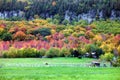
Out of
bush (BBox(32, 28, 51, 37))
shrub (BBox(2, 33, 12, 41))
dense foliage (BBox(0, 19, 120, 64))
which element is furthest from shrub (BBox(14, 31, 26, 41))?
bush (BBox(32, 28, 51, 37))

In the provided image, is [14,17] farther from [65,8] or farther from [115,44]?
[115,44]

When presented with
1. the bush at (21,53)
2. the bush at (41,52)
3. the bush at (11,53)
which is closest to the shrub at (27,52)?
the bush at (21,53)

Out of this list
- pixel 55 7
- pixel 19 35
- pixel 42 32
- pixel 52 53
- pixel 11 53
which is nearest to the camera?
pixel 11 53

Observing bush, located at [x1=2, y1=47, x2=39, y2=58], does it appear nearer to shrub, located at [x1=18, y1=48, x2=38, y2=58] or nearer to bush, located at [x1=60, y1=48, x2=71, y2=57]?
shrub, located at [x1=18, y1=48, x2=38, y2=58]

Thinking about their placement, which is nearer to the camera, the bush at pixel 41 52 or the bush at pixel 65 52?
the bush at pixel 65 52

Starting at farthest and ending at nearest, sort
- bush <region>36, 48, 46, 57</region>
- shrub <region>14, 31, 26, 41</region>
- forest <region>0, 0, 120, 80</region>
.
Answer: shrub <region>14, 31, 26, 41</region>
bush <region>36, 48, 46, 57</region>
forest <region>0, 0, 120, 80</region>

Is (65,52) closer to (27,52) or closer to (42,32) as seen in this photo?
(27,52)

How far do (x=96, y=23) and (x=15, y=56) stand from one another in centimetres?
3633

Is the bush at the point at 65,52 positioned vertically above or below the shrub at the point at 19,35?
below

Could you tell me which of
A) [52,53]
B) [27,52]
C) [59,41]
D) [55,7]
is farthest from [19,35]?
[55,7]

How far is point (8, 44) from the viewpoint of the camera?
186ft

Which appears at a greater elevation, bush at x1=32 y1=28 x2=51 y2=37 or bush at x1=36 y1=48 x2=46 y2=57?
bush at x1=32 y1=28 x2=51 y2=37

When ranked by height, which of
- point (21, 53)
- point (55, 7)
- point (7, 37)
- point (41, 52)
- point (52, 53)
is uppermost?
point (55, 7)

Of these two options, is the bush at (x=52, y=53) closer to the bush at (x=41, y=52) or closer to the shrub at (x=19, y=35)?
the bush at (x=41, y=52)
